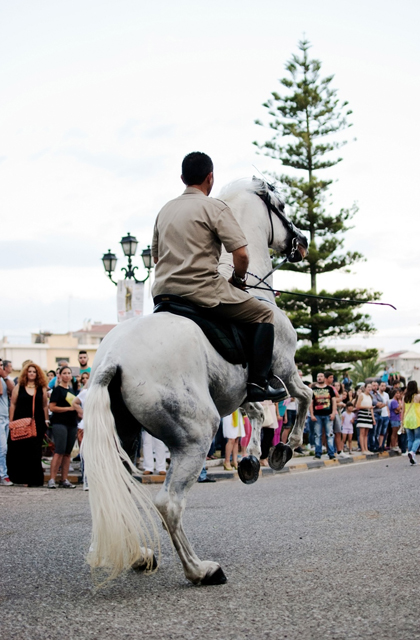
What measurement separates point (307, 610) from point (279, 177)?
3463 centimetres

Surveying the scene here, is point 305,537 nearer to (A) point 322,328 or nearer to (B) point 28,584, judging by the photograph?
(B) point 28,584

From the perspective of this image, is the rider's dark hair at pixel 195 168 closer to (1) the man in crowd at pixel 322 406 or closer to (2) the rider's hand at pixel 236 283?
(2) the rider's hand at pixel 236 283

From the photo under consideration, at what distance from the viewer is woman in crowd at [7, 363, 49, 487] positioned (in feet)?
42.3

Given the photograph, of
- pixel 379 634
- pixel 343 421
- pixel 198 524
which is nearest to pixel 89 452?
pixel 379 634

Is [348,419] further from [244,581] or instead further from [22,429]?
[244,581]

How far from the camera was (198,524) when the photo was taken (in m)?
7.70

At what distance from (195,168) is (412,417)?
12.5m

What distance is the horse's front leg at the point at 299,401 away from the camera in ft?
22.4

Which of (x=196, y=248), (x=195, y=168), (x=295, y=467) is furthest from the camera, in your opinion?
(x=295, y=467)

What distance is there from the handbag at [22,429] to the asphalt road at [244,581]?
3.54 m

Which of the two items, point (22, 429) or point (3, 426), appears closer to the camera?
point (22, 429)

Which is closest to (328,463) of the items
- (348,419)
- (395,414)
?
(348,419)

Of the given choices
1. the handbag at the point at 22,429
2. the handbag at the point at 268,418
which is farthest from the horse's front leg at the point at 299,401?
the handbag at the point at 268,418

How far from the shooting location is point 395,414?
21734 millimetres
